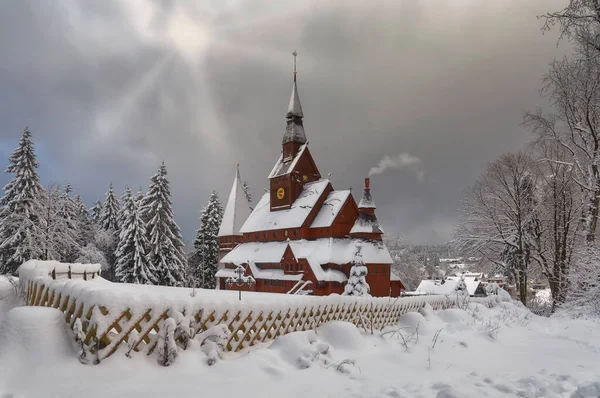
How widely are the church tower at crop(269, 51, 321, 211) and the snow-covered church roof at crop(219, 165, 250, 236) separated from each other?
6.91 m

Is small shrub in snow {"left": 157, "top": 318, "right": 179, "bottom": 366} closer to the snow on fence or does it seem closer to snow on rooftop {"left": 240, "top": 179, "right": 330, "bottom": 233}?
the snow on fence

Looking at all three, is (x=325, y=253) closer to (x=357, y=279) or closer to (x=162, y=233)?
(x=357, y=279)

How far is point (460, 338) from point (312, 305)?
4028 millimetres

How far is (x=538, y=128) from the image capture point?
17500 millimetres

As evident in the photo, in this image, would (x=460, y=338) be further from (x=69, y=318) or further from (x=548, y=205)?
(x=548, y=205)

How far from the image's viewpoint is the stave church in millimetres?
30672

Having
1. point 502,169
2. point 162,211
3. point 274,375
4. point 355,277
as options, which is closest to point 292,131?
point 162,211

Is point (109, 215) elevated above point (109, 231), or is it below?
above

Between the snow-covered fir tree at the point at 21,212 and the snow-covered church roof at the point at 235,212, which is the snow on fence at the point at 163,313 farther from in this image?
the snow-covered church roof at the point at 235,212

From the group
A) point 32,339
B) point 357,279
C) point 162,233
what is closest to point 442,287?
point 162,233

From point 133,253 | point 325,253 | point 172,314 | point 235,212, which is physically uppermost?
point 235,212

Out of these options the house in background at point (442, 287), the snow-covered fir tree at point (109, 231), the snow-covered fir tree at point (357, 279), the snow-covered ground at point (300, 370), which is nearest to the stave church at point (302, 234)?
the snow-covered fir tree at point (357, 279)

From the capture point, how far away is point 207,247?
4966 centimetres

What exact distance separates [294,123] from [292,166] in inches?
258
